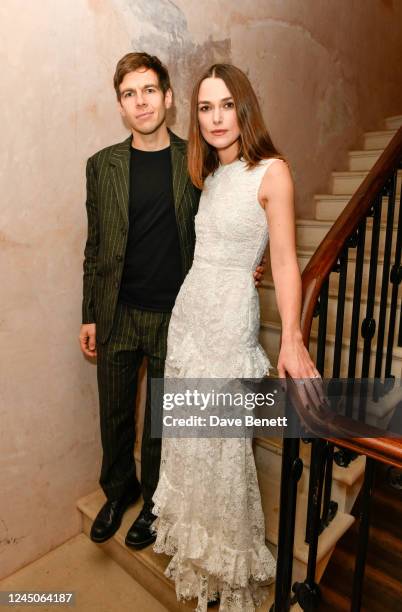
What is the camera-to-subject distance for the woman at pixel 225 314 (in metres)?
1.45

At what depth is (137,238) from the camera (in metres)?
1.81

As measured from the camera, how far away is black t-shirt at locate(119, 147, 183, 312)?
5.84ft

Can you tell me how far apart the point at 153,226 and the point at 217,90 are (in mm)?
541

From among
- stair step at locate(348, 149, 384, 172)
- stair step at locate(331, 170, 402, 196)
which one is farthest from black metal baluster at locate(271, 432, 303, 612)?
stair step at locate(348, 149, 384, 172)

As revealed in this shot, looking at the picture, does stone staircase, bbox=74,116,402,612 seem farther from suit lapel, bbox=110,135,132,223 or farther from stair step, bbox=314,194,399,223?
suit lapel, bbox=110,135,132,223

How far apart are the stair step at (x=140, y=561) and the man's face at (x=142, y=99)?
5.44 ft

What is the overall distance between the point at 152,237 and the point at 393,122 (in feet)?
11.1

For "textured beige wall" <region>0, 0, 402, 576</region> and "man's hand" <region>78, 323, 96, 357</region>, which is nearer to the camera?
"textured beige wall" <region>0, 0, 402, 576</region>

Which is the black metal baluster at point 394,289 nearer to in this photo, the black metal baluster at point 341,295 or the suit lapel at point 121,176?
the black metal baluster at point 341,295

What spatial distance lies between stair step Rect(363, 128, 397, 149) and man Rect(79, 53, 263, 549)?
2.68 m

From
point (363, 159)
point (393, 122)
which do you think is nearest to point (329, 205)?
point (363, 159)

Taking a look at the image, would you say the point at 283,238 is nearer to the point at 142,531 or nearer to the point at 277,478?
the point at 277,478

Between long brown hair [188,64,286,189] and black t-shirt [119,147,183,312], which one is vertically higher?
long brown hair [188,64,286,189]

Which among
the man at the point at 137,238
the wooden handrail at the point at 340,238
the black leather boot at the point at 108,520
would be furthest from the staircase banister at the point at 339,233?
the black leather boot at the point at 108,520
